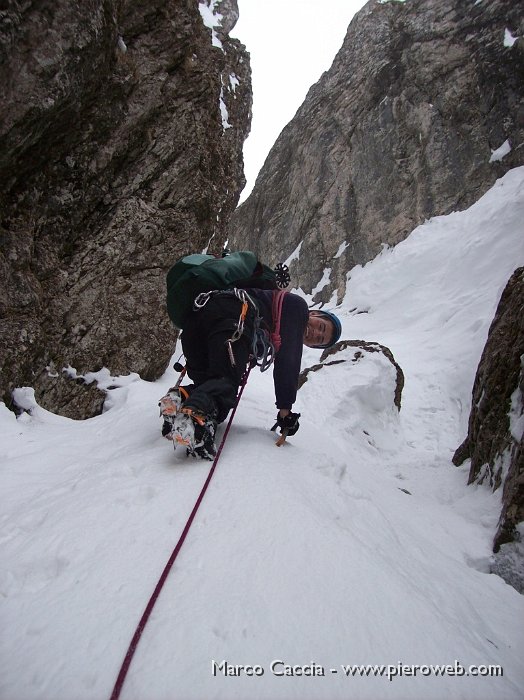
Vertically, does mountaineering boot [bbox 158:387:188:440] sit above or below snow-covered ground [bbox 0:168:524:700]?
above

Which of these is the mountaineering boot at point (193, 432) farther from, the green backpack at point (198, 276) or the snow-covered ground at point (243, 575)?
the green backpack at point (198, 276)

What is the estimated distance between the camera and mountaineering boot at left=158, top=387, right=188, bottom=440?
7.68 feet

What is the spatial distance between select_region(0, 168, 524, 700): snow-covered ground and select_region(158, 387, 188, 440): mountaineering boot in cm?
14

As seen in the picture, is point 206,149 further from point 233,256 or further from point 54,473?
point 54,473

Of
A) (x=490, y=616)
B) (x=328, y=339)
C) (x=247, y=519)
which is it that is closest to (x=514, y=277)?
(x=328, y=339)

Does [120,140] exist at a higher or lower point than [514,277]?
higher

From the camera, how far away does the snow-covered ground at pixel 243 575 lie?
3.09 ft

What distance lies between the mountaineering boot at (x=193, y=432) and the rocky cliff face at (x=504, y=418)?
1605 mm

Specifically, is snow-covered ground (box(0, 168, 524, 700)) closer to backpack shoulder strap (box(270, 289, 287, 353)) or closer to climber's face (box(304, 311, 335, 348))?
backpack shoulder strap (box(270, 289, 287, 353))

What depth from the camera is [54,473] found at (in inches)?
95.1

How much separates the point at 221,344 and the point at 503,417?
2.01 m

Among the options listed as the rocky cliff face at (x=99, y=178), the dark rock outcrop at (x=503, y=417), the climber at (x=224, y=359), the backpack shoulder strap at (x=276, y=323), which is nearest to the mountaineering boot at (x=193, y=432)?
the climber at (x=224, y=359)

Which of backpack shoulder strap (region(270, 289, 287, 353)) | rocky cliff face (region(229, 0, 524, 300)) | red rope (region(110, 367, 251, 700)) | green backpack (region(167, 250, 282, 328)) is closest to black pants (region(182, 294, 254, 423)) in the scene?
green backpack (region(167, 250, 282, 328))

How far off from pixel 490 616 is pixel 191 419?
1613 millimetres
